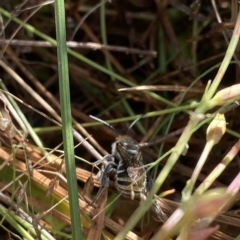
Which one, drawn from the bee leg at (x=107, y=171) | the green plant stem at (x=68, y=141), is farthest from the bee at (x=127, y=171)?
the green plant stem at (x=68, y=141)

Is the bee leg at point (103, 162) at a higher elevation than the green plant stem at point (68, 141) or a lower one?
lower

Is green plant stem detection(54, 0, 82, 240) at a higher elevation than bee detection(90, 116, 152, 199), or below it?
higher

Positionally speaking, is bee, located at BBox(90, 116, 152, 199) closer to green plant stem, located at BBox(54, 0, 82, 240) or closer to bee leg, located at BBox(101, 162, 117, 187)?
bee leg, located at BBox(101, 162, 117, 187)

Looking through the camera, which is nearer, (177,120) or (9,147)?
(9,147)

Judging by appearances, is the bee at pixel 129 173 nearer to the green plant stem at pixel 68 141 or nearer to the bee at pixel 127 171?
the bee at pixel 127 171

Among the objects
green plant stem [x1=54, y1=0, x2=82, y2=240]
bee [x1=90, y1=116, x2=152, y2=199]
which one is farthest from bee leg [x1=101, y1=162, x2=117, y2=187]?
green plant stem [x1=54, y1=0, x2=82, y2=240]

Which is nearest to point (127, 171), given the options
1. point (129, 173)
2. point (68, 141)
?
point (129, 173)

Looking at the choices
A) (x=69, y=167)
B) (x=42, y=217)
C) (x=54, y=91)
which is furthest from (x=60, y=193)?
(x=54, y=91)

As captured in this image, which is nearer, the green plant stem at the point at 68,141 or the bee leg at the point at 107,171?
the green plant stem at the point at 68,141

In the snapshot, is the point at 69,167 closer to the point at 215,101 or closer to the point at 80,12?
the point at 215,101
